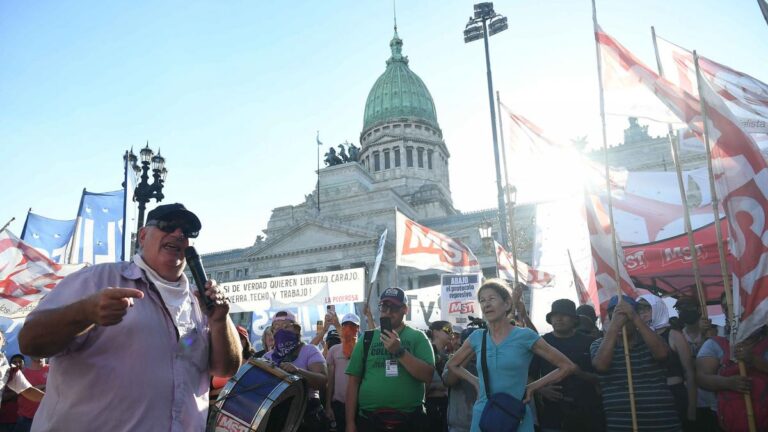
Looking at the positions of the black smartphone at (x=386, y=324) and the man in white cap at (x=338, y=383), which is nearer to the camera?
the black smartphone at (x=386, y=324)

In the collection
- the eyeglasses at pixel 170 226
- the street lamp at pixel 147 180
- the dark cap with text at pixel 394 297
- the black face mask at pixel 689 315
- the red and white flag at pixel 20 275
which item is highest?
the street lamp at pixel 147 180

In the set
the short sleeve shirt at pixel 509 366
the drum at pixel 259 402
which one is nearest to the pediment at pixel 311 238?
the short sleeve shirt at pixel 509 366

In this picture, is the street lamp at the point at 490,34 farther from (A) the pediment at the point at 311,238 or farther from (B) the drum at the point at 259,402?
(A) the pediment at the point at 311,238

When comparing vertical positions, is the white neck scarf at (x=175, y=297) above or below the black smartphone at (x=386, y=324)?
above

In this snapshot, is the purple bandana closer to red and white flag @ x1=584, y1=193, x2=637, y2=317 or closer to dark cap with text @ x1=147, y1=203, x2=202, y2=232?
dark cap with text @ x1=147, y1=203, x2=202, y2=232

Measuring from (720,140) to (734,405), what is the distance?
2662 mm

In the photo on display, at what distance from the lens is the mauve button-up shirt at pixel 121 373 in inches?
90.6

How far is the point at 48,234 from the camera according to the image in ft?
44.9

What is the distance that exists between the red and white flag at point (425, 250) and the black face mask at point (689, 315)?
8245 mm

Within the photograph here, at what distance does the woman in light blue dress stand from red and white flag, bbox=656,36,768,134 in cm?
494

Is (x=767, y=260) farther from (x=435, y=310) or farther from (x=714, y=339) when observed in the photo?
(x=435, y=310)

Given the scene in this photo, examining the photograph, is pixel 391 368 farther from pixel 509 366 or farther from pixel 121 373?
pixel 121 373

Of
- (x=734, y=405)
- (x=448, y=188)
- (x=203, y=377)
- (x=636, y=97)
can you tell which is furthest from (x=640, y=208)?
(x=448, y=188)

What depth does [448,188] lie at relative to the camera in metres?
78.5
